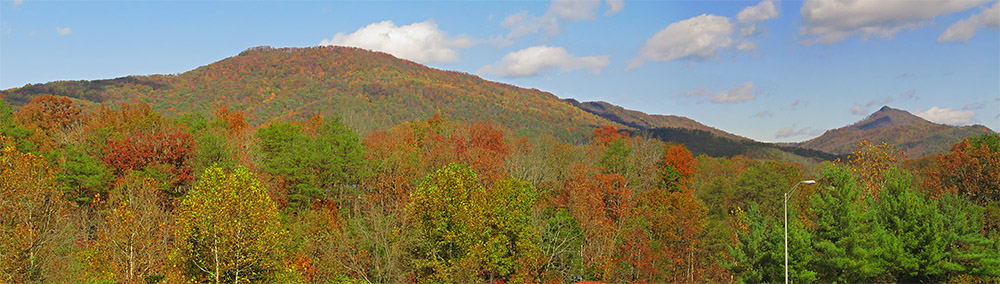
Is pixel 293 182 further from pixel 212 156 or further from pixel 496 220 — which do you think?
pixel 496 220

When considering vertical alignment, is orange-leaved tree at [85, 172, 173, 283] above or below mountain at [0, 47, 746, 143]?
below

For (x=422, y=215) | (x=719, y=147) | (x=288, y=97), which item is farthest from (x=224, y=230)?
(x=719, y=147)

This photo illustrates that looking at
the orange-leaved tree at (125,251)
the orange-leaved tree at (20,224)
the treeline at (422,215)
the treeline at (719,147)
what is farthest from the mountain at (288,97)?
the orange-leaved tree at (20,224)

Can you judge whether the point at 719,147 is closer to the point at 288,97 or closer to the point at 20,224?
the point at 288,97

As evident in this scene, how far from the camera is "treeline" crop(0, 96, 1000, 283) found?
26516 millimetres

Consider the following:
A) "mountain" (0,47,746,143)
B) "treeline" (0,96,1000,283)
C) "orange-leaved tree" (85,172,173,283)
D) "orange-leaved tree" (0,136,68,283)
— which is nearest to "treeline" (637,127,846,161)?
"mountain" (0,47,746,143)

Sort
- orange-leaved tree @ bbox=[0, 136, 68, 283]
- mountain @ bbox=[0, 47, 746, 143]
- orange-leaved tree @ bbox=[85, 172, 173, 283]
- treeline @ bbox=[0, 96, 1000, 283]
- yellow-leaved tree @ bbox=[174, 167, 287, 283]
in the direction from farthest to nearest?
mountain @ bbox=[0, 47, 746, 143] < treeline @ bbox=[0, 96, 1000, 283] < orange-leaved tree @ bbox=[85, 172, 173, 283] < yellow-leaved tree @ bbox=[174, 167, 287, 283] < orange-leaved tree @ bbox=[0, 136, 68, 283]

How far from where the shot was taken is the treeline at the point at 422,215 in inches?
1044

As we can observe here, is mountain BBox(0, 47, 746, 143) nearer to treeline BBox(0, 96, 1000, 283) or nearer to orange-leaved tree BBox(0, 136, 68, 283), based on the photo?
treeline BBox(0, 96, 1000, 283)

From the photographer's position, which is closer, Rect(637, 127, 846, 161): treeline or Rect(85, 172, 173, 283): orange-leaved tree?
Rect(85, 172, 173, 283): orange-leaved tree

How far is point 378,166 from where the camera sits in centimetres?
5119

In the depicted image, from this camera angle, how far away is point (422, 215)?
31172 mm

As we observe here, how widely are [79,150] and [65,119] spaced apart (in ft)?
79.3

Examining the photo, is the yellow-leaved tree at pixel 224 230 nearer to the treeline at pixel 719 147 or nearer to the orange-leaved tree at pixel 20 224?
the orange-leaved tree at pixel 20 224
